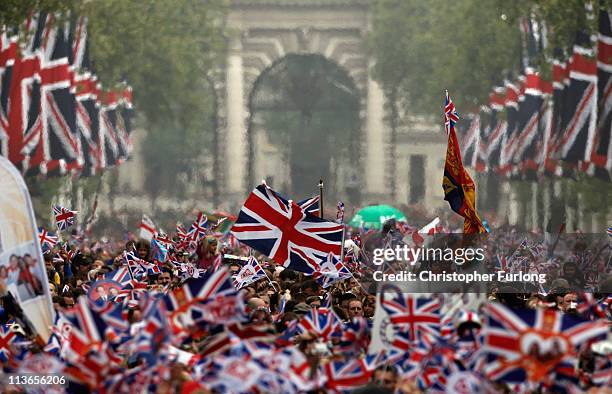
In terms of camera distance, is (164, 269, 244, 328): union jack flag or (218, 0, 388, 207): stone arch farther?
(218, 0, 388, 207): stone arch

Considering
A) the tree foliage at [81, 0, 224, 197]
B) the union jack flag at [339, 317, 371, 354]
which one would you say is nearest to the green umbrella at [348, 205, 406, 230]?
the tree foliage at [81, 0, 224, 197]

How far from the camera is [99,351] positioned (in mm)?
14391

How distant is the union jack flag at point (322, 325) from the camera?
58.0 ft

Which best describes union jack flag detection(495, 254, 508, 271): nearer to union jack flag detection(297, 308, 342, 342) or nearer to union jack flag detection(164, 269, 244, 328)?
union jack flag detection(297, 308, 342, 342)

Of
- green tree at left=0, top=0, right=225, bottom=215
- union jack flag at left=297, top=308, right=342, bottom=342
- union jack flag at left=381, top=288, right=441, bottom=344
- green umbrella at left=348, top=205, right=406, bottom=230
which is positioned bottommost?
green umbrella at left=348, top=205, right=406, bottom=230

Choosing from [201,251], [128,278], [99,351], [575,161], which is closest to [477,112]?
[575,161]

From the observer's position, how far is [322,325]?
17.8 m

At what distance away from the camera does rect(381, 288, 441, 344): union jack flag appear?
52.1 feet

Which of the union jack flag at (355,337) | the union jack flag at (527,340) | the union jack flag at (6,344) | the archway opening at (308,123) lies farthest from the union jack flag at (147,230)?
the archway opening at (308,123)

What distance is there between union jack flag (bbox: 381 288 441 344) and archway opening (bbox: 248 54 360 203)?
96290 mm

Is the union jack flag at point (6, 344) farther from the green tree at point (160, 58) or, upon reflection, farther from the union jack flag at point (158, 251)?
the green tree at point (160, 58)

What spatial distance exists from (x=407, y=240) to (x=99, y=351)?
13.1 meters

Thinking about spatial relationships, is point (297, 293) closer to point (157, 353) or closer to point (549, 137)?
point (157, 353)

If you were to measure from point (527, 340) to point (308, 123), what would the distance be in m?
104
